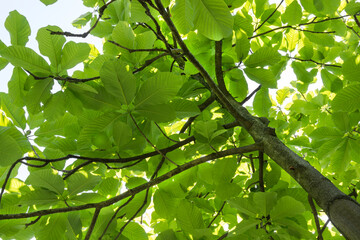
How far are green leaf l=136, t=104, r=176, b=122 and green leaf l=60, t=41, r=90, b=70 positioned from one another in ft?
0.98

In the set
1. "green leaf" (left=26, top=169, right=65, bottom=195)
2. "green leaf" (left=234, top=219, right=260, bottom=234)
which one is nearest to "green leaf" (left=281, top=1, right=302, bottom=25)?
"green leaf" (left=234, top=219, right=260, bottom=234)

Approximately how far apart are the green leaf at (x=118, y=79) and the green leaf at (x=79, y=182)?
0.34 metres

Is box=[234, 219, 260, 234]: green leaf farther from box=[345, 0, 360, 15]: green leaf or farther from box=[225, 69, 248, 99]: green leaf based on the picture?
box=[345, 0, 360, 15]: green leaf

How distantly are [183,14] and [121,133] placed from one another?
48 cm

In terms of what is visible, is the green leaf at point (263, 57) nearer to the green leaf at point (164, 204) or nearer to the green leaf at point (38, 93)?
the green leaf at point (164, 204)

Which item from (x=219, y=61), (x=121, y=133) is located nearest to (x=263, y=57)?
(x=219, y=61)

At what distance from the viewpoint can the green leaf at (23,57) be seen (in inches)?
38.9

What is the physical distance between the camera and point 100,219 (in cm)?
127

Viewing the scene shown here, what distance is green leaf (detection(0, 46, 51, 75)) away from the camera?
0.99 meters

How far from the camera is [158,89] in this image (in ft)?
3.29

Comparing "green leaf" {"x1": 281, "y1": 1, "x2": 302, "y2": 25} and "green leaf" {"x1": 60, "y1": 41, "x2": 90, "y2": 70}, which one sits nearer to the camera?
"green leaf" {"x1": 60, "y1": 41, "x2": 90, "y2": 70}

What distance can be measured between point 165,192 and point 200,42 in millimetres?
727

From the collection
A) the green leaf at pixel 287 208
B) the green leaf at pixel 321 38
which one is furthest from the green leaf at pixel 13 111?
the green leaf at pixel 321 38

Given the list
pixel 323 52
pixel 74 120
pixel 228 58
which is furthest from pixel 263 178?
pixel 323 52
